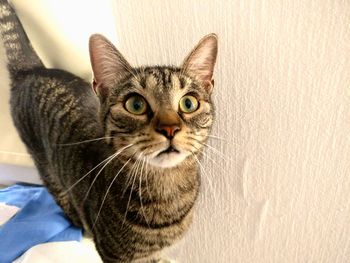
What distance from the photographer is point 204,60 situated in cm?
59

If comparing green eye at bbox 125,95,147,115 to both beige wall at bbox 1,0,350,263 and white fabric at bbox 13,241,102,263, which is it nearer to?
beige wall at bbox 1,0,350,263

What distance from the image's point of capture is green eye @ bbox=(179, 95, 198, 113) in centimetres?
57

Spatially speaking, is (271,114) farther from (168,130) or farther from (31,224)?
(31,224)

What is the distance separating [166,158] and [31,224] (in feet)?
1.90

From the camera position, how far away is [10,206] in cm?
104

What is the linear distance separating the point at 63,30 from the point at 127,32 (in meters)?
0.20

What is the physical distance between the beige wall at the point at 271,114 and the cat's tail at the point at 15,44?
13 cm

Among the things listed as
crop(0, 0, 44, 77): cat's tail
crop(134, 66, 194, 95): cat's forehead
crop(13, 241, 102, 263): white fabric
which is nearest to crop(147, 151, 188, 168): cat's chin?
crop(134, 66, 194, 95): cat's forehead

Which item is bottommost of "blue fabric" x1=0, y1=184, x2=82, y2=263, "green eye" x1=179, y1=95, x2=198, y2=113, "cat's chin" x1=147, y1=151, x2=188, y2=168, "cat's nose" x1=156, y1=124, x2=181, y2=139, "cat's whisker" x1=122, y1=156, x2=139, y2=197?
"blue fabric" x1=0, y1=184, x2=82, y2=263

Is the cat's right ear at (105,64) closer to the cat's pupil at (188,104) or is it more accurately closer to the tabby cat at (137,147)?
the tabby cat at (137,147)

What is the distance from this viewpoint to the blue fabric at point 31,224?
2.81 ft

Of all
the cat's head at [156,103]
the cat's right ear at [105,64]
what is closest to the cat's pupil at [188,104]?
the cat's head at [156,103]

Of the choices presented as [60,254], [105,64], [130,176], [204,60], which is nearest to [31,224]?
[60,254]

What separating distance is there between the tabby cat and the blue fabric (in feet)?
0.59
